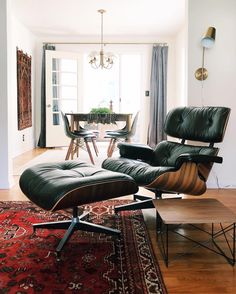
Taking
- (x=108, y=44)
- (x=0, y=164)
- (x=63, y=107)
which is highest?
(x=108, y=44)

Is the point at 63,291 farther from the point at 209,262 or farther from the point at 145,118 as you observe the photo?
the point at 145,118

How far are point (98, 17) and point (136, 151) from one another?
3609mm

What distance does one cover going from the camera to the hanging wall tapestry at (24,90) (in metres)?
6.05

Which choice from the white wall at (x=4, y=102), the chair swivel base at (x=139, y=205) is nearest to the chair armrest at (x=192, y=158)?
the chair swivel base at (x=139, y=205)

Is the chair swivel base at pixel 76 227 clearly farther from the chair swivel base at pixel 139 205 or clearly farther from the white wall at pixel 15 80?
the white wall at pixel 15 80

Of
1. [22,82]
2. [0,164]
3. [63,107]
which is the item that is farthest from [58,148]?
[0,164]

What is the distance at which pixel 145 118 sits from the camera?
7.59 meters

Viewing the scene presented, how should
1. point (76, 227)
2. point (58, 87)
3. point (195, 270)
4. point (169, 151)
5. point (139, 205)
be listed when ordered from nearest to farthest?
point (195, 270) < point (76, 227) < point (139, 205) < point (169, 151) < point (58, 87)

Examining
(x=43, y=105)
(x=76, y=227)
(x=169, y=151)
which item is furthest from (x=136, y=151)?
(x=43, y=105)

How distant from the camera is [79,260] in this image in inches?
79.4

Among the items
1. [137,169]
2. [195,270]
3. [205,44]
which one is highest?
[205,44]

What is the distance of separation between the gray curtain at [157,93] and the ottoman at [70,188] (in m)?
5.03

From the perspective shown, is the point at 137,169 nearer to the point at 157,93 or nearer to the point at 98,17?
the point at 98,17

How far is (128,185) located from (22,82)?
15.2ft
